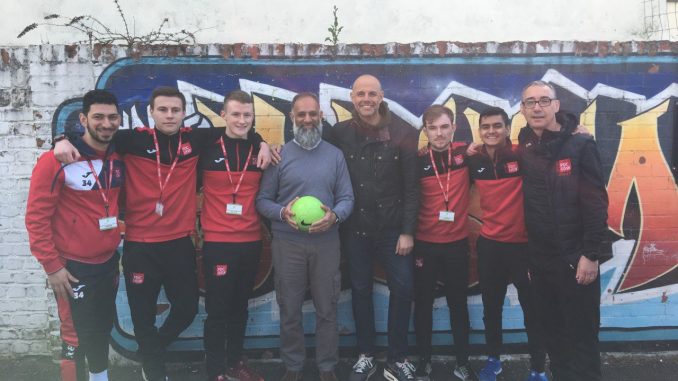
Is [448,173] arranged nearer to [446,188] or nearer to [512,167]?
[446,188]

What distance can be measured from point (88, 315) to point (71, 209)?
0.73 metres

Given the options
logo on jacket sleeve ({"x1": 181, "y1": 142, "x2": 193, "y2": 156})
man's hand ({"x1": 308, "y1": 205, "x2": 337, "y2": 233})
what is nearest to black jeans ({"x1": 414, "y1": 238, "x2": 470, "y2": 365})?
man's hand ({"x1": 308, "y1": 205, "x2": 337, "y2": 233})

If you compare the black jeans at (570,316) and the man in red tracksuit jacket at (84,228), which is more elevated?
the man in red tracksuit jacket at (84,228)

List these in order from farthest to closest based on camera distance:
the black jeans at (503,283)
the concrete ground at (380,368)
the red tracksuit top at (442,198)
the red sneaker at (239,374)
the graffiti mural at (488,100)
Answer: the graffiti mural at (488,100) < the concrete ground at (380,368) < the red sneaker at (239,374) < the red tracksuit top at (442,198) < the black jeans at (503,283)

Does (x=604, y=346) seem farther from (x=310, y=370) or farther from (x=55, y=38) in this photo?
(x=55, y=38)

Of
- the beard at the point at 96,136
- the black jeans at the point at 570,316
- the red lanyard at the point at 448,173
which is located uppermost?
the beard at the point at 96,136

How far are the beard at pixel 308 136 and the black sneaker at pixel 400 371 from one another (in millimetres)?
1918

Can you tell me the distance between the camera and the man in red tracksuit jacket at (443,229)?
12.4 feet

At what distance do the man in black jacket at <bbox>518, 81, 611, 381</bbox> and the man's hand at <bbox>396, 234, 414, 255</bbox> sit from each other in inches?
34.6

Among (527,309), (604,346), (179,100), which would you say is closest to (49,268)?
(179,100)

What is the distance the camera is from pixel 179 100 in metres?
→ 3.54

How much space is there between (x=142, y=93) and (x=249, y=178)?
1.33 meters

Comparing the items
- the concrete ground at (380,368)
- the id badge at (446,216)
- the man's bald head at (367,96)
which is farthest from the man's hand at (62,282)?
the id badge at (446,216)

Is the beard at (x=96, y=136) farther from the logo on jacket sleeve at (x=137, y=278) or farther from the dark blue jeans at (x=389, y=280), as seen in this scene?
the dark blue jeans at (x=389, y=280)
